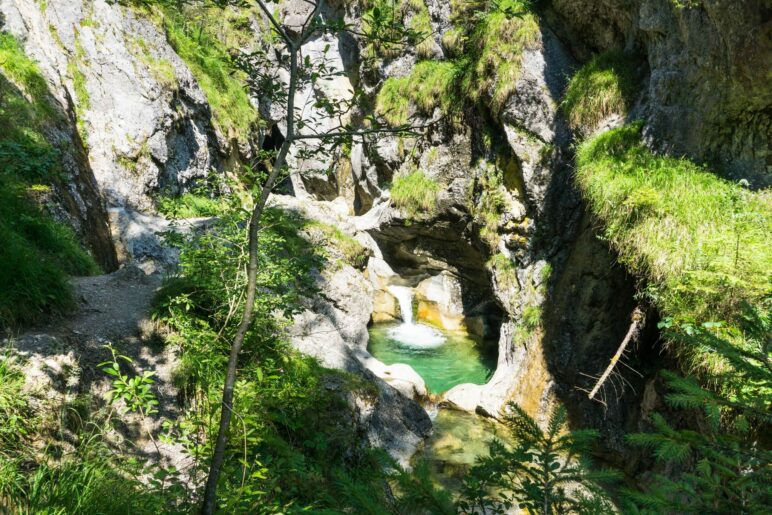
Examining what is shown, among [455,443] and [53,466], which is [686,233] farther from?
[53,466]

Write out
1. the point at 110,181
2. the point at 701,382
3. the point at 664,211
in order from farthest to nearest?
the point at 110,181, the point at 664,211, the point at 701,382

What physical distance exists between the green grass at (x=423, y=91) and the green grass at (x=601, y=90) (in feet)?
13.3

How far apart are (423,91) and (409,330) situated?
26.5ft

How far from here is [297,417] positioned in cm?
429

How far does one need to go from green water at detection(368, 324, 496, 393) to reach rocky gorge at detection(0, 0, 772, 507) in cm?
13

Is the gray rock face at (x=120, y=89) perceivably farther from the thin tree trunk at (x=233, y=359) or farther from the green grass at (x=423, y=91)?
the thin tree trunk at (x=233, y=359)

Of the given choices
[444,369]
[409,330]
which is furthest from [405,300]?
[444,369]

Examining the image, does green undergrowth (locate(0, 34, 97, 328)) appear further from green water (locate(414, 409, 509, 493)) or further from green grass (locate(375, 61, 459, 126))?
green grass (locate(375, 61, 459, 126))

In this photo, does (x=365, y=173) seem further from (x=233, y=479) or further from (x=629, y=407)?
(x=233, y=479)

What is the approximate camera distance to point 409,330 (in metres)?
15.6

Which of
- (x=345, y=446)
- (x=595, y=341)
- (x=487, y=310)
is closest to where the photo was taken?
(x=345, y=446)

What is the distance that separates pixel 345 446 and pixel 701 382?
416 cm

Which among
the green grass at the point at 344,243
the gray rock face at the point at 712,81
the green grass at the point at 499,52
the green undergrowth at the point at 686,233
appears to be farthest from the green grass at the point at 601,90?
the green grass at the point at 344,243

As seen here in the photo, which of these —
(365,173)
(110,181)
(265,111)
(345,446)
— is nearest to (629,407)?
(345,446)
